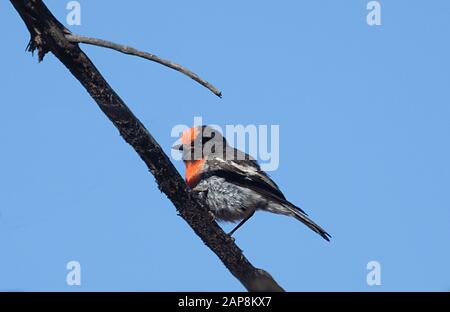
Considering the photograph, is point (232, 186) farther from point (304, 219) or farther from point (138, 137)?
point (138, 137)

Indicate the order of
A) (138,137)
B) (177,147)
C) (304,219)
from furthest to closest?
(177,147)
(304,219)
(138,137)

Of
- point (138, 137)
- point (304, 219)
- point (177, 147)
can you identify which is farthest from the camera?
point (177, 147)

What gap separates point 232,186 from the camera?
27.5ft

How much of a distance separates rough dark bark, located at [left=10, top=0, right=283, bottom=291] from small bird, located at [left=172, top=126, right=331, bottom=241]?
1.90m

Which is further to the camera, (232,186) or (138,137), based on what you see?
(232,186)

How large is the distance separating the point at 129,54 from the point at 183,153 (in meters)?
4.26

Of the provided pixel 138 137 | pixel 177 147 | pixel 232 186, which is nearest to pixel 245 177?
pixel 232 186

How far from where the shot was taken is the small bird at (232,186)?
827cm

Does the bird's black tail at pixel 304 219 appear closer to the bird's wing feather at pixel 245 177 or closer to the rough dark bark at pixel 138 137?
the bird's wing feather at pixel 245 177

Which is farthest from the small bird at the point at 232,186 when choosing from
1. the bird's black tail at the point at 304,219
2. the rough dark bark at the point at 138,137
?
the rough dark bark at the point at 138,137

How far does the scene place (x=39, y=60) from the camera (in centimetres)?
468

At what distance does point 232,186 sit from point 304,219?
1082 mm
